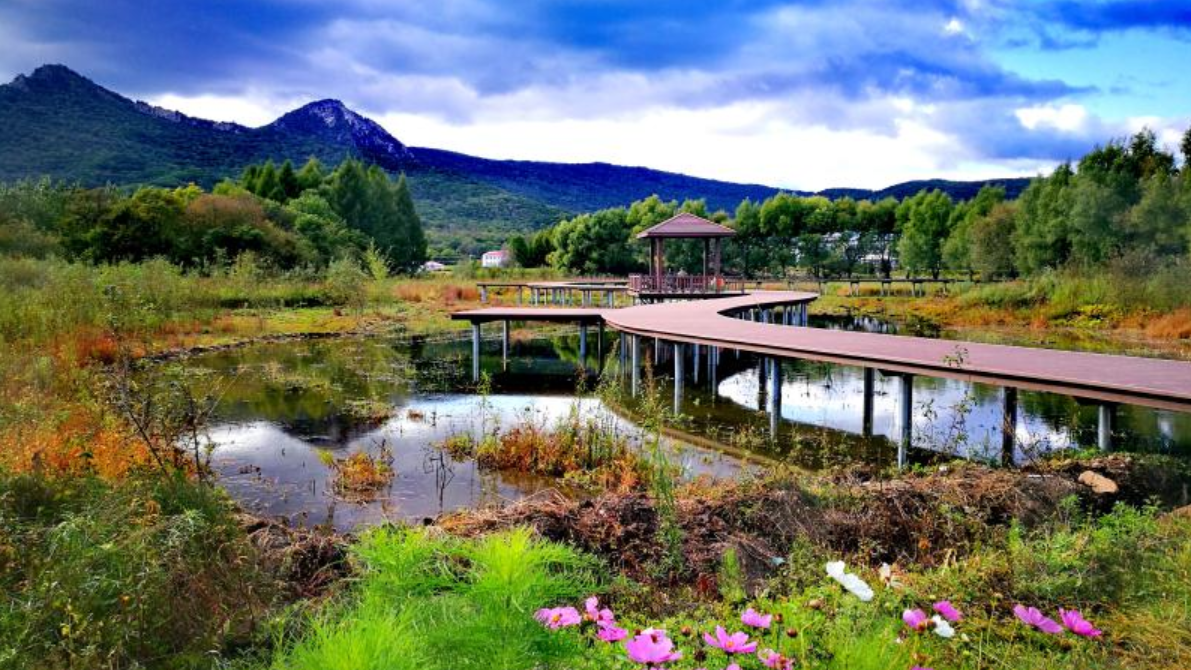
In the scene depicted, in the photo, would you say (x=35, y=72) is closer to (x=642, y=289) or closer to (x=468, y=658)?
(x=642, y=289)

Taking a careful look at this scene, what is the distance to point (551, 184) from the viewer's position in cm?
11475

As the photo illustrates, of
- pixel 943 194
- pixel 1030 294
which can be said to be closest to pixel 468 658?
pixel 1030 294

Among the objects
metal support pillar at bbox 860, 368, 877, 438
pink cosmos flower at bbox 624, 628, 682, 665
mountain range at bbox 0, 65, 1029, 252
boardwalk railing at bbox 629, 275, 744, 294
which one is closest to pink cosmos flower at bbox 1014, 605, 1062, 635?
Result: pink cosmos flower at bbox 624, 628, 682, 665

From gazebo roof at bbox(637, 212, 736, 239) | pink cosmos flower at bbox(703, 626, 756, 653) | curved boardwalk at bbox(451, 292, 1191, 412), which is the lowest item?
curved boardwalk at bbox(451, 292, 1191, 412)

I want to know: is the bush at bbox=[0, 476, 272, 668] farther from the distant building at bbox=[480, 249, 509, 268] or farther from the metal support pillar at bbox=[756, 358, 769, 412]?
the distant building at bbox=[480, 249, 509, 268]

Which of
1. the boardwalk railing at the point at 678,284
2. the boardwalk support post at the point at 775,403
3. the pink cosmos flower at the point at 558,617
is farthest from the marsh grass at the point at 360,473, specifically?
the boardwalk railing at the point at 678,284

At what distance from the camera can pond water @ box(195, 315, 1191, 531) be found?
282 inches

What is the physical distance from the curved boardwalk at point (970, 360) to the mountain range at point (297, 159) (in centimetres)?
5425

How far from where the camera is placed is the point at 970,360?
8016 millimetres

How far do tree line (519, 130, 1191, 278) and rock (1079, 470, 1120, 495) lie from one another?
20379 millimetres

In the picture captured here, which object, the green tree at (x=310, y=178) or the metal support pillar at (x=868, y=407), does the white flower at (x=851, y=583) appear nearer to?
the metal support pillar at (x=868, y=407)

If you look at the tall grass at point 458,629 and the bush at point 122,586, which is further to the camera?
the bush at point 122,586

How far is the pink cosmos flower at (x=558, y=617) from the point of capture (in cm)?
182

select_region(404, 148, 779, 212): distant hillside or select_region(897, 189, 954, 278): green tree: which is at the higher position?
select_region(404, 148, 779, 212): distant hillside
